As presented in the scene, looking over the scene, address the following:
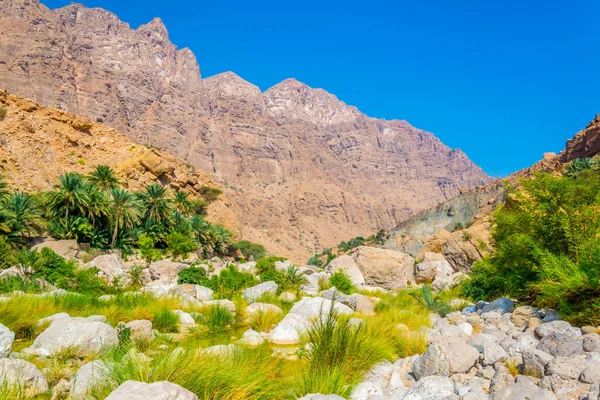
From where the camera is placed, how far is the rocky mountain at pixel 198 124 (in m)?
119

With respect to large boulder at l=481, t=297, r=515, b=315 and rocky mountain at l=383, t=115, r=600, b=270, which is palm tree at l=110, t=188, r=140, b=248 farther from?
large boulder at l=481, t=297, r=515, b=315

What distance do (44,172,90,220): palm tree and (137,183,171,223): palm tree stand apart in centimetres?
609

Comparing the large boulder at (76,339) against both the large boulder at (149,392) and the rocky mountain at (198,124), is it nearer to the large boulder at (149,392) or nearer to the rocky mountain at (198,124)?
the large boulder at (149,392)

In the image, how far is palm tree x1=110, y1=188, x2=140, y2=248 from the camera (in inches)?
1174

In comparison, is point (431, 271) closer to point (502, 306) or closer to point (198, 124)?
point (502, 306)

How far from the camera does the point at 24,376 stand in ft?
11.8

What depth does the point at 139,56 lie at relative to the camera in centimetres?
17725

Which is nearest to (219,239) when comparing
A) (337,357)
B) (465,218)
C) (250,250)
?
(250,250)

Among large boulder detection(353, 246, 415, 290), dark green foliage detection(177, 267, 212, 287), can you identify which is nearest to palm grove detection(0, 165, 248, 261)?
dark green foliage detection(177, 267, 212, 287)

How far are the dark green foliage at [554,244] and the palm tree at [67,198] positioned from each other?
27067 millimetres

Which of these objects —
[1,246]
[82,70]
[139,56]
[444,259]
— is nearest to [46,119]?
[1,246]

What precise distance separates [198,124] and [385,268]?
152m

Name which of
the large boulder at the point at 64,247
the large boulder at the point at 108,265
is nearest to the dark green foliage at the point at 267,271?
the large boulder at the point at 108,265

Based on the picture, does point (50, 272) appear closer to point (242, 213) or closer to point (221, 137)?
point (242, 213)
